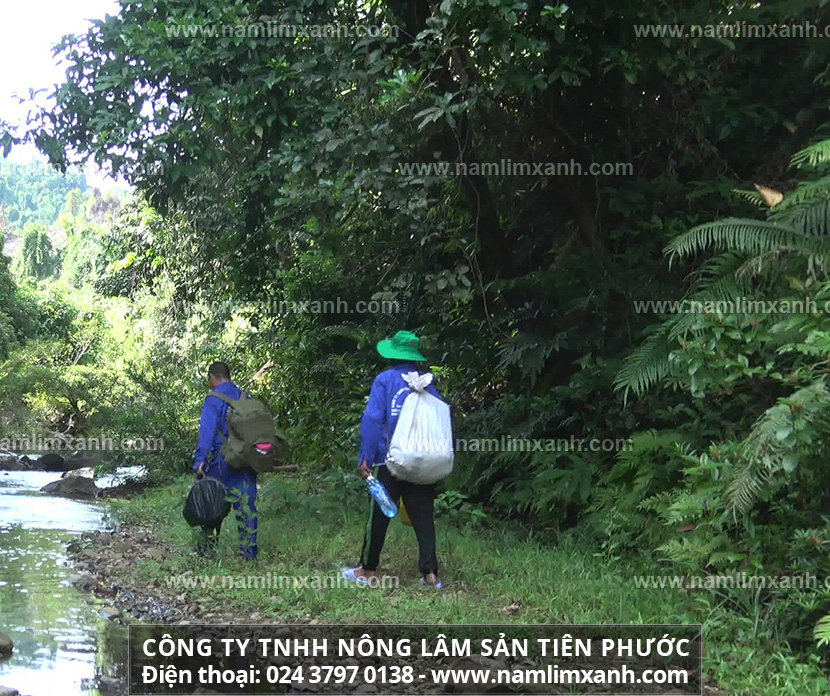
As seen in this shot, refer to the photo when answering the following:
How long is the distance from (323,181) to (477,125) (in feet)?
9.40

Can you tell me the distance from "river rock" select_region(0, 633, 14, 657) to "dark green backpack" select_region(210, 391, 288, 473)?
7.53 ft

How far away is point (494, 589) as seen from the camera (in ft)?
27.0

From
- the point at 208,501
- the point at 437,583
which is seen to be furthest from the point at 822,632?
the point at 208,501

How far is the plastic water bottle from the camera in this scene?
8023 millimetres

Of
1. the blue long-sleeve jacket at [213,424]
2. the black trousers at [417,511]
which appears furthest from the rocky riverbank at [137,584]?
the black trousers at [417,511]

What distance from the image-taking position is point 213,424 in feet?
30.8

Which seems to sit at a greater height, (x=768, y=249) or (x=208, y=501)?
(x=768, y=249)

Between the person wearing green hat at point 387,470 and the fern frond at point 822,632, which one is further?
the person wearing green hat at point 387,470

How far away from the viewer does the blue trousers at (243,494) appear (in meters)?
9.39

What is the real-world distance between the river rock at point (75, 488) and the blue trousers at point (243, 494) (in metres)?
13.6

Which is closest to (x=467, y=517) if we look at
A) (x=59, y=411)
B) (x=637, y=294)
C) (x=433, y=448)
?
(x=637, y=294)

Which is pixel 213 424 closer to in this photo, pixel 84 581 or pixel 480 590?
pixel 84 581

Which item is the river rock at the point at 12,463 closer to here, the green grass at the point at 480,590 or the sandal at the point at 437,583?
the green grass at the point at 480,590

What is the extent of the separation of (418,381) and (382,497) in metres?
0.92
